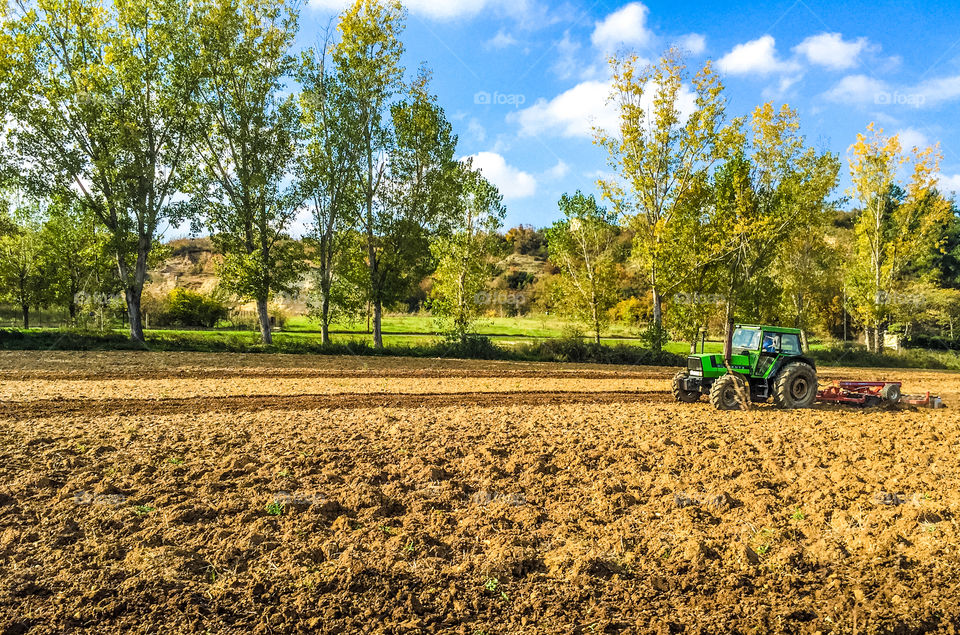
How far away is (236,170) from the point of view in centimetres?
2641

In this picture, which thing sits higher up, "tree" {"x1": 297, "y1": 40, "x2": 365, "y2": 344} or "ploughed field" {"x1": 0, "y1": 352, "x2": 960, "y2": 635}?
"tree" {"x1": 297, "y1": 40, "x2": 365, "y2": 344}

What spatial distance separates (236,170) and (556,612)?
2726 cm

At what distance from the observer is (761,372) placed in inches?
544

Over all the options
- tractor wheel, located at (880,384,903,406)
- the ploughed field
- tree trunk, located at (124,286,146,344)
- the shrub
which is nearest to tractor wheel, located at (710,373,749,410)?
the ploughed field

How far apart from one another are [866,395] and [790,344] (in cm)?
306

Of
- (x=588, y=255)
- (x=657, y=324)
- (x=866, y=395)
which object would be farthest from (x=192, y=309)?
(x=866, y=395)

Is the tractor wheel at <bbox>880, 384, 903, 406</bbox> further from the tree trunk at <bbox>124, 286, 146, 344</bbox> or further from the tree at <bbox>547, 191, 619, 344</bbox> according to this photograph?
the tree trunk at <bbox>124, 286, 146, 344</bbox>

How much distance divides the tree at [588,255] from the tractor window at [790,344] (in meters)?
20.4

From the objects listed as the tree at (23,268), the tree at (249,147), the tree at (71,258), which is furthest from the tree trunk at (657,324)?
the tree at (23,268)

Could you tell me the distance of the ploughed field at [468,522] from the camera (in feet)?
16.2

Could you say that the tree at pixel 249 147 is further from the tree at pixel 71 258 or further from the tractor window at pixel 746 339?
the tractor window at pixel 746 339

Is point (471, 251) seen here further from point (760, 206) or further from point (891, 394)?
point (891, 394)

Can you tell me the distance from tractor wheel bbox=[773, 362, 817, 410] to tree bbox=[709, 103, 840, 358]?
14.8m

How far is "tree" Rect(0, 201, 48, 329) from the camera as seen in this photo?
35062 mm
